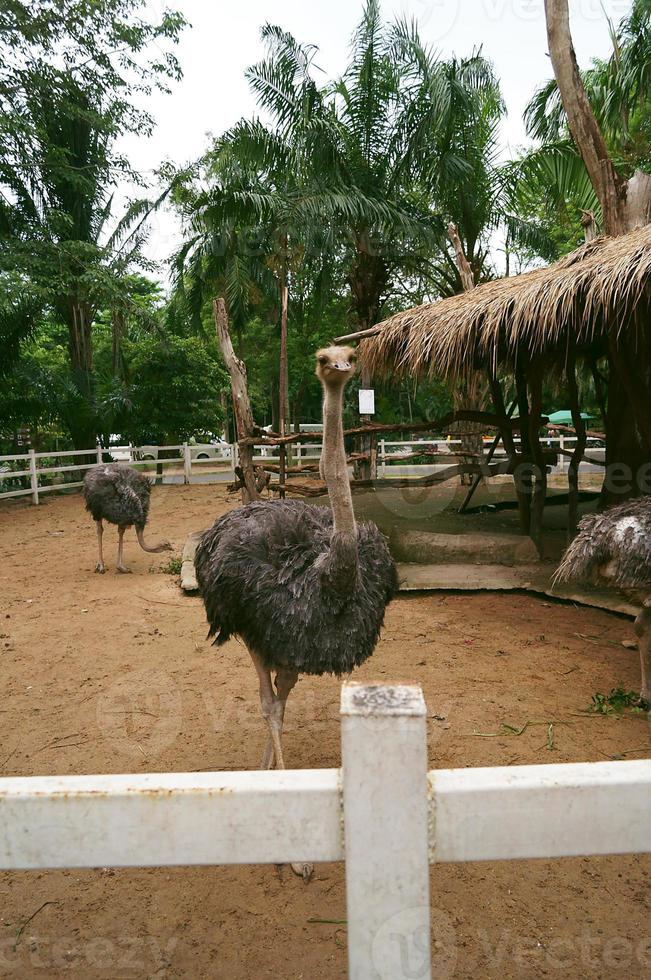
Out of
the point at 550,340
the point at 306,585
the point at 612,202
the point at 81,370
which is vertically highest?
the point at 612,202

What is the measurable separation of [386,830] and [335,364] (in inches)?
55.5

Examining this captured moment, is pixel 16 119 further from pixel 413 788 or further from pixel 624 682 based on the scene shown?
pixel 413 788

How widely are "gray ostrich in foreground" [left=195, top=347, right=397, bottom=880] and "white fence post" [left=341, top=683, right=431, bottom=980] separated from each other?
4.10 ft

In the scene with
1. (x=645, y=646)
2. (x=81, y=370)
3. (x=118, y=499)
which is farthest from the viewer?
(x=81, y=370)

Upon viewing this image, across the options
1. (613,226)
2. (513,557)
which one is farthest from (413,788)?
(613,226)

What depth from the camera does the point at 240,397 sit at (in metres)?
6.39

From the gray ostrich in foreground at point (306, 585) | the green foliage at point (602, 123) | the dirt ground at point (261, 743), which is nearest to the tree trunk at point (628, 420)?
the dirt ground at point (261, 743)

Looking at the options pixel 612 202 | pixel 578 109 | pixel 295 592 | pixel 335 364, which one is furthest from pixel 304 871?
pixel 578 109

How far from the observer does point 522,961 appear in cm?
189

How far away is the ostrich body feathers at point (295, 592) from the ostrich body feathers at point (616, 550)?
1.12 m

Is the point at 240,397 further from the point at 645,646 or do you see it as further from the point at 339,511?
the point at 339,511

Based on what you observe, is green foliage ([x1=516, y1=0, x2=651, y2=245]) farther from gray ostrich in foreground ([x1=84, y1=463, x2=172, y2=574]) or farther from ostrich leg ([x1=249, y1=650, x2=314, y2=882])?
ostrich leg ([x1=249, y1=650, x2=314, y2=882])

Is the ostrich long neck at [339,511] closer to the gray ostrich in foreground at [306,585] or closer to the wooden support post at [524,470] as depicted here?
the gray ostrich in foreground at [306,585]

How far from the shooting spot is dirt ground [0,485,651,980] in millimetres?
1947
